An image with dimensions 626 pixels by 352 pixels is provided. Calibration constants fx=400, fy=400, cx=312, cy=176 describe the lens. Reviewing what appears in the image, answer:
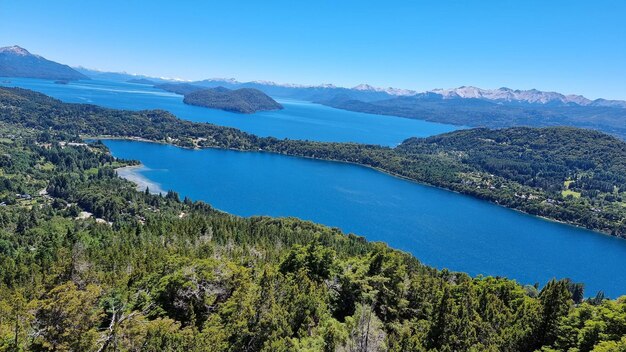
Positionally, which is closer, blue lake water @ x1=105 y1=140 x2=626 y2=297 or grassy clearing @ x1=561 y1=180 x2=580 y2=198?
blue lake water @ x1=105 y1=140 x2=626 y2=297

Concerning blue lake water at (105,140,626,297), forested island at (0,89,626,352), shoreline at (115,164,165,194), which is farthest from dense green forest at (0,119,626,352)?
shoreline at (115,164,165,194)

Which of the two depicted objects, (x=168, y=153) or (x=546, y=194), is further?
(x=168, y=153)

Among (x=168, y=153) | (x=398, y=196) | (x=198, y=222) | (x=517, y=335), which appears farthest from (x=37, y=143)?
(x=517, y=335)

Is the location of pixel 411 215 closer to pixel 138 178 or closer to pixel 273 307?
pixel 138 178

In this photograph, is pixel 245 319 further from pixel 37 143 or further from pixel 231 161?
pixel 37 143

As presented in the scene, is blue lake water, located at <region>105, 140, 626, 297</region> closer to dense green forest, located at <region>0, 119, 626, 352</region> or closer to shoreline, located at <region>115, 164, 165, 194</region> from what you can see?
shoreline, located at <region>115, 164, 165, 194</region>

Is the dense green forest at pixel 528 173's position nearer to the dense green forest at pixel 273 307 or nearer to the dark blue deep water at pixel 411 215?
the dark blue deep water at pixel 411 215

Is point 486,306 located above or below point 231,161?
above

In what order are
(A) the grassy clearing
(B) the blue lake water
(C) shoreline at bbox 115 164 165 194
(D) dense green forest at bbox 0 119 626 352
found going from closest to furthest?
(D) dense green forest at bbox 0 119 626 352
(B) the blue lake water
(C) shoreline at bbox 115 164 165 194
(A) the grassy clearing

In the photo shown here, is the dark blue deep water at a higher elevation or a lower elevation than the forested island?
lower
